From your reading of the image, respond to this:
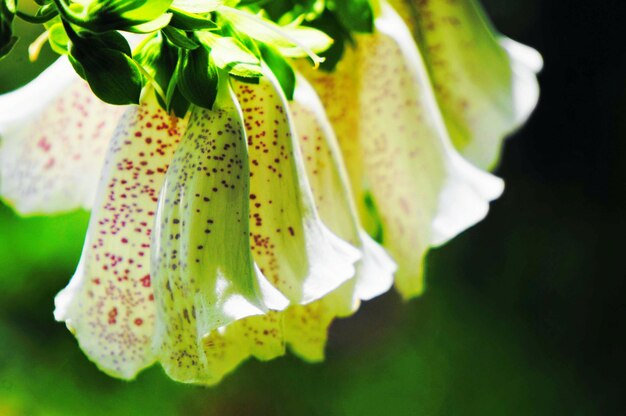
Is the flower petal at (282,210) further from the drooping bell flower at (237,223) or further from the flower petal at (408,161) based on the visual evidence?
the flower petal at (408,161)

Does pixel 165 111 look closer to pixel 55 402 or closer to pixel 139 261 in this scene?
pixel 139 261

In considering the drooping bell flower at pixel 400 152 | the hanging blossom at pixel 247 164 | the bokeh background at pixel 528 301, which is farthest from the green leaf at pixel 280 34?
the bokeh background at pixel 528 301

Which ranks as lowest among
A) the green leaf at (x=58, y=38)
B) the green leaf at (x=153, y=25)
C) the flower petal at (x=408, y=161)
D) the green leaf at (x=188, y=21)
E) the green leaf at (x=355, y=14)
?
the flower petal at (x=408, y=161)

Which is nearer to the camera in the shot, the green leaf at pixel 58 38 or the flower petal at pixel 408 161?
the green leaf at pixel 58 38

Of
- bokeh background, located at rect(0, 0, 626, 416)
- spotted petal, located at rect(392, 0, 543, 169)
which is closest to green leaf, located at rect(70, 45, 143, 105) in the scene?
spotted petal, located at rect(392, 0, 543, 169)

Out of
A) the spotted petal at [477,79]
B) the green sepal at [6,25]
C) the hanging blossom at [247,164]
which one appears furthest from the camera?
the spotted petal at [477,79]

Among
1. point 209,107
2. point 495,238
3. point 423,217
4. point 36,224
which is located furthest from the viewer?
point 495,238

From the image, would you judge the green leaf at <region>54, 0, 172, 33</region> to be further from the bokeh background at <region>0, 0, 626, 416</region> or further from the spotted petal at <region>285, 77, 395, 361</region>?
the bokeh background at <region>0, 0, 626, 416</region>

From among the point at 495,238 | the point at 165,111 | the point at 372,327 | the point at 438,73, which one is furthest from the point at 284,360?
the point at 165,111
